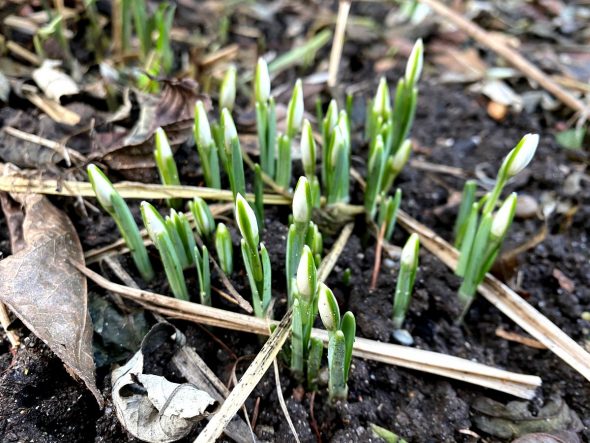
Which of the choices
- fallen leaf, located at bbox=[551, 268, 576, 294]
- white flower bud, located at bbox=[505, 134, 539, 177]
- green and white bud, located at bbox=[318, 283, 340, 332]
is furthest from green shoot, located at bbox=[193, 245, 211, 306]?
fallen leaf, located at bbox=[551, 268, 576, 294]

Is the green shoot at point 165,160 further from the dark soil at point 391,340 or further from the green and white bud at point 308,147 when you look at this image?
the green and white bud at point 308,147

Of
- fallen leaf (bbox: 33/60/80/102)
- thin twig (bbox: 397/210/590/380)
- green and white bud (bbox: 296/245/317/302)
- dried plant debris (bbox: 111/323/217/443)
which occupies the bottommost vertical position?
thin twig (bbox: 397/210/590/380)

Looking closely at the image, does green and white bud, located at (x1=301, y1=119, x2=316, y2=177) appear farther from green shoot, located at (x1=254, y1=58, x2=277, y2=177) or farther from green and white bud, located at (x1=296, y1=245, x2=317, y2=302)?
green and white bud, located at (x1=296, y1=245, x2=317, y2=302)

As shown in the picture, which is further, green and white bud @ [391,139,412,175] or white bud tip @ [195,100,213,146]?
green and white bud @ [391,139,412,175]

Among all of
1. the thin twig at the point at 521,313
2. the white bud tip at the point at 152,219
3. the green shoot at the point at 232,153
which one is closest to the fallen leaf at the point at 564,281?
the thin twig at the point at 521,313

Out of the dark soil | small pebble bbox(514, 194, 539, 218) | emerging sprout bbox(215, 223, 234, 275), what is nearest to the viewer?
the dark soil

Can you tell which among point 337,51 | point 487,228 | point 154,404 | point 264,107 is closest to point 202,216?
point 264,107
